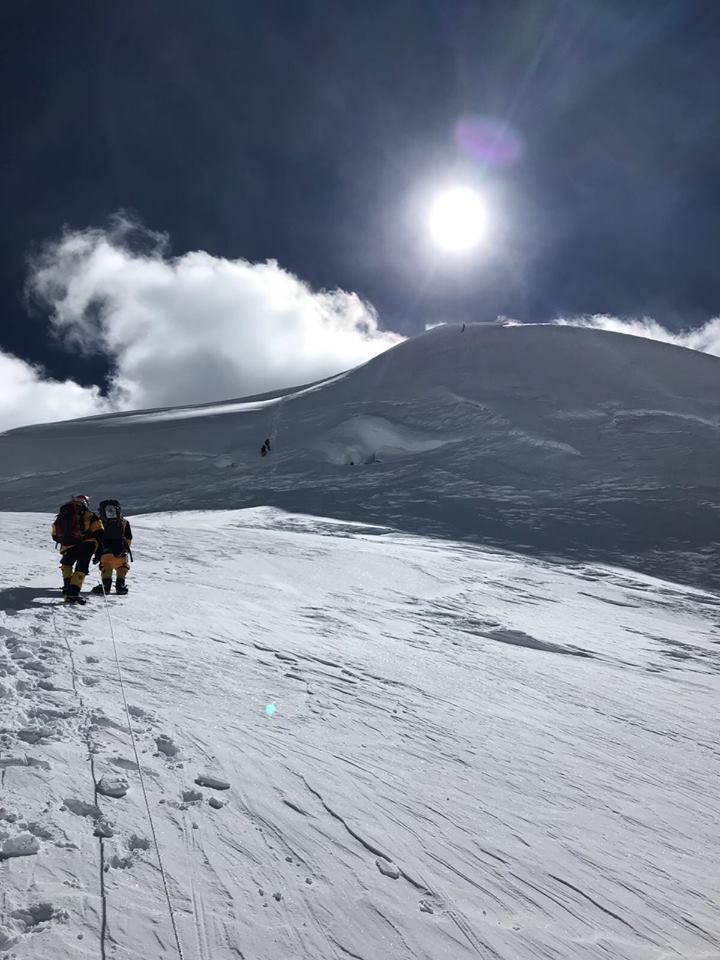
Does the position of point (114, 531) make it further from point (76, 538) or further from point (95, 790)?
point (95, 790)

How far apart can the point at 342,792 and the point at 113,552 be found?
284 inches

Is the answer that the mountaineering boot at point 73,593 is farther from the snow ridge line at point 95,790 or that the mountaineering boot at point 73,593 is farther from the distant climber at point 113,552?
the snow ridge line at point 95,790

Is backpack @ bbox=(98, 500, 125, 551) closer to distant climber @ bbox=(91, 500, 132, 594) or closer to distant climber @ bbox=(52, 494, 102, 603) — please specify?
distant climber @ bbox=(91, 500, 132, 594)

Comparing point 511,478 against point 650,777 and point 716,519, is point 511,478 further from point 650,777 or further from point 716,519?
point 650,777

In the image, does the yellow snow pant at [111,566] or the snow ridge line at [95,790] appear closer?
the snow ridge line at [95,790]

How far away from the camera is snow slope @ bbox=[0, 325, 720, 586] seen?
75.6 feet

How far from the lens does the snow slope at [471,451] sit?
23.0m

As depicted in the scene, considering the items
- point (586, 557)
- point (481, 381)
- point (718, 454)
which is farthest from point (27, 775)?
point (481, 381)

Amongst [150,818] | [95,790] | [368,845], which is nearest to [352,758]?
[368,845]

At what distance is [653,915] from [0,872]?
3400mm

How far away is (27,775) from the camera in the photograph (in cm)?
361

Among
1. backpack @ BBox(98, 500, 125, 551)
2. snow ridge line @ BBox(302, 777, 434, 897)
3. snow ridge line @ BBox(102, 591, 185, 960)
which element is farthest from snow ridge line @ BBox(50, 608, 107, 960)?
backpack @ BBox(98, 500, 125, 551)

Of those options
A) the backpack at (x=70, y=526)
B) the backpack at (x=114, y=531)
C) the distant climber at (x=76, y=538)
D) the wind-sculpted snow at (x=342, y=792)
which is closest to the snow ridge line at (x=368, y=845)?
the wind-sculpted snow at (x=342, y=792)

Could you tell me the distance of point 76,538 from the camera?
30.6 ft
